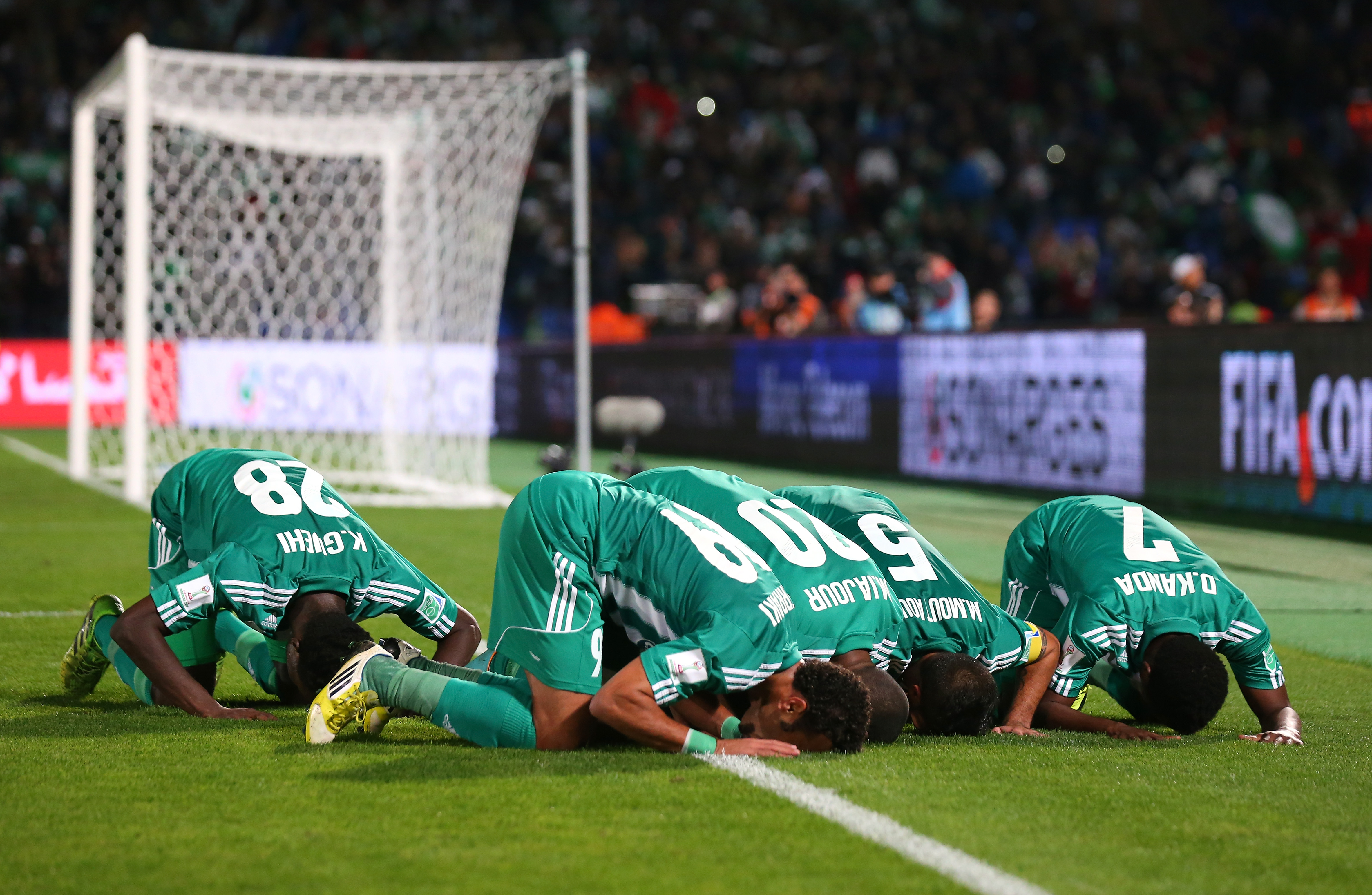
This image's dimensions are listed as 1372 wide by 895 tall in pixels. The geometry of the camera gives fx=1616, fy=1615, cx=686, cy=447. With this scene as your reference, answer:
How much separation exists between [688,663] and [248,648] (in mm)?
2016

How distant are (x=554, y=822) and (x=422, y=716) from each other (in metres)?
1.17

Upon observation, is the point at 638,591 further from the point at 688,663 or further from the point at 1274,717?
the point at 1274,717

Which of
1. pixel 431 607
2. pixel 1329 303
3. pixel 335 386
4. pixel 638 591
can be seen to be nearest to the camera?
pixel 638 591

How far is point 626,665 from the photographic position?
15.7 ft

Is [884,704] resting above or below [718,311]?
below

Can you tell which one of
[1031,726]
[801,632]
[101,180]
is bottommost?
[1031,726]

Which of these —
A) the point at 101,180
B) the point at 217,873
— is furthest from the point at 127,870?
the point at 101,180

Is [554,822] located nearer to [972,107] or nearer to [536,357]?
[536,357]

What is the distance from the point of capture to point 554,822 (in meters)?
3.89

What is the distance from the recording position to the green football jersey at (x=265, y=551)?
5.08m

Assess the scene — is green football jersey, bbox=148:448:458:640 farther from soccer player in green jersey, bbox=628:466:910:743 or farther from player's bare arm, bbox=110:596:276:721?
soccer player in green jersey, bbox=628:466:910:743

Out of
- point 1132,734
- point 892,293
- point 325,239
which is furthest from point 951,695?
point 325,239

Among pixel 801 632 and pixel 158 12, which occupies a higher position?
pixel 158 12

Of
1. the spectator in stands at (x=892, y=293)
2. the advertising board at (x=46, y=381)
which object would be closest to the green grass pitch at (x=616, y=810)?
the spectator in stands at (x=892, y=293)
